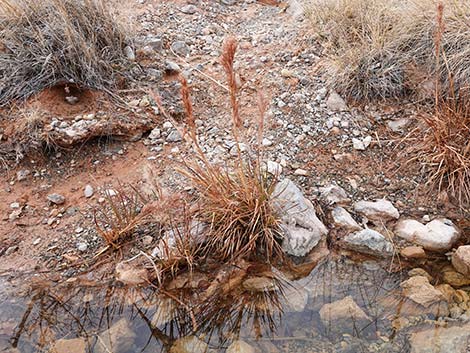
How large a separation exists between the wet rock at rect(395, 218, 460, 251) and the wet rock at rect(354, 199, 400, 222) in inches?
2.9

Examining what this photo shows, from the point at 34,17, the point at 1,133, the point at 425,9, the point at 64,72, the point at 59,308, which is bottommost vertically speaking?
the point at 59,308

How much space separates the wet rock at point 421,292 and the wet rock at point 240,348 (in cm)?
88

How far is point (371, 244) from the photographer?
2.80 m

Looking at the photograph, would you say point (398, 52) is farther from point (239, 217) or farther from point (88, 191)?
point (88, 191)

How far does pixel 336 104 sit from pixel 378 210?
0.95 meters

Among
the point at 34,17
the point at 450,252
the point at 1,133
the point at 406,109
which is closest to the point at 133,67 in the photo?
the point at 34,17

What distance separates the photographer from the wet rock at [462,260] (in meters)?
2.69

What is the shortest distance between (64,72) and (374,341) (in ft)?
8.99

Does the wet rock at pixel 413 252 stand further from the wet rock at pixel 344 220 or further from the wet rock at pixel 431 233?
the wet rock at pixel 344 220

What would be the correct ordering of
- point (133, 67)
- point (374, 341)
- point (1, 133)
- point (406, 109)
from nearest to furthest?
1. point (374, 341)
2. point (1, 133)
3. point (406, 109)
4. point (133, 67)

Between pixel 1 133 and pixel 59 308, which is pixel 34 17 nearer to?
pixel 1 133

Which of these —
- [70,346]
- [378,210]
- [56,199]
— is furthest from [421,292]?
A: [56,199]

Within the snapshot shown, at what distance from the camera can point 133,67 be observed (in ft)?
12.6

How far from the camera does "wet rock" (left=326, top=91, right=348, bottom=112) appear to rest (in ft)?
11.7
